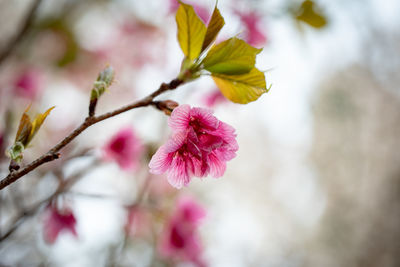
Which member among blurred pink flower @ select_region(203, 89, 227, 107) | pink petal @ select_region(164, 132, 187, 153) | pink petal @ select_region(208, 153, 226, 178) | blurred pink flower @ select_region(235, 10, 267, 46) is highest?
blurred pink flower @ select_region(235, 10, 267, 46)

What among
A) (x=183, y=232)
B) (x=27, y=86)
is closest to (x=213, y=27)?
(x=183, y=232)

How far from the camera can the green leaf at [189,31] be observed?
610 mm

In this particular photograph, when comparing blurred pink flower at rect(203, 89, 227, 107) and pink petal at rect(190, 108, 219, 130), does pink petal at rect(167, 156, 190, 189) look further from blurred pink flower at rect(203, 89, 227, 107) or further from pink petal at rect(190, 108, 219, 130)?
blurred pink flower at rect(203, 89, 227, 107)

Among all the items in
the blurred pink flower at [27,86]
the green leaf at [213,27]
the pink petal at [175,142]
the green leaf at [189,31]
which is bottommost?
the pink petal at [175,142]

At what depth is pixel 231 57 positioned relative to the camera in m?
0.61

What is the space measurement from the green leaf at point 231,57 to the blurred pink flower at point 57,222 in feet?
2.71

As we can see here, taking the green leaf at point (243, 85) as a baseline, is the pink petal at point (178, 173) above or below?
below

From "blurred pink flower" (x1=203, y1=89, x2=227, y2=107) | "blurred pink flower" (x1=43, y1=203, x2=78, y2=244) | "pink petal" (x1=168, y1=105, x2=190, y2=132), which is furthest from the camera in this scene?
"blurred pink flower" (x1=203, y1=89, x2=227, y2=107)

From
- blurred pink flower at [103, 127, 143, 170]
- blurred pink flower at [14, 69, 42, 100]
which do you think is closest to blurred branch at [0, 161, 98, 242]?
blurred pink flower at [103, 127, 143, 170]

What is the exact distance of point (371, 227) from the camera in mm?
4402

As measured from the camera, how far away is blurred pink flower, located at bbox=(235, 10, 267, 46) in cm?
146

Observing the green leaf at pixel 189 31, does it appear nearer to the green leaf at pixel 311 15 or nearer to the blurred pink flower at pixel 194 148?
the blurred pink flower at pixel 194 148

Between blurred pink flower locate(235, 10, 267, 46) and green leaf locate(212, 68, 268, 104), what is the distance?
89 cm

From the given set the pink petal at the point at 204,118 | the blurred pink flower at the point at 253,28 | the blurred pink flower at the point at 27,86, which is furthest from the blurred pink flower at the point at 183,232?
the blurred pink flower at the point at 27,86
